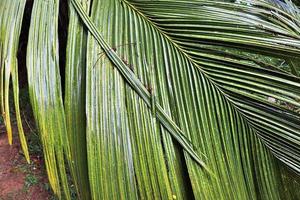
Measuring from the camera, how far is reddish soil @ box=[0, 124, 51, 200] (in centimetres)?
242

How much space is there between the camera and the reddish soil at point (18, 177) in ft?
7.95

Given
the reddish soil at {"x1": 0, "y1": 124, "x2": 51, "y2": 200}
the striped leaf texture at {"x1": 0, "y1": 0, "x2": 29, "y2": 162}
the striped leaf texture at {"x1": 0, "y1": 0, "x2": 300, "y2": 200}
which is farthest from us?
the reddish soil at {"x1": 0, "y1": 124, "x2": 51, "y2": 200}

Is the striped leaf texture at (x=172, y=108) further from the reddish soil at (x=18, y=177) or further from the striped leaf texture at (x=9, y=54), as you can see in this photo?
the reddish soil at (x=18, y=177)

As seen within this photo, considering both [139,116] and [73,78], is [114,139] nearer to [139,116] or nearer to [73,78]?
[139,116]

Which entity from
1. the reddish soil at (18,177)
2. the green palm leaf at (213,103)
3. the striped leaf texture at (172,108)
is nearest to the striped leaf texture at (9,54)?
the striped leaf texture at (172,108)

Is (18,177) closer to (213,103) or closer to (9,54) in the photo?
(9,54)

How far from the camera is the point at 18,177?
253 centimetres

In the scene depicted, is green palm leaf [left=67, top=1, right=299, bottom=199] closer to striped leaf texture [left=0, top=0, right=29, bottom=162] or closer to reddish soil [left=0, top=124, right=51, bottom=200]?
striped leaf texture [left=0, top=0, right=29, bottom=162]

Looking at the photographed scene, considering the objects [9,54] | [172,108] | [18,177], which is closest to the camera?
[172,108]

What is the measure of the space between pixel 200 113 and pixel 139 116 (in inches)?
5.9

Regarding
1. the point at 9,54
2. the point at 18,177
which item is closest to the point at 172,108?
the point at 9,54

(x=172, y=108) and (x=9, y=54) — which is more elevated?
(x=9, y=54)

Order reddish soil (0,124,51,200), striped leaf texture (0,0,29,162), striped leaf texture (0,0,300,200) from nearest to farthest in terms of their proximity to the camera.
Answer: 1. striped leaf texture (0,0,300,200)
2. striped leaf texture (0,0,29,162)
3. reddish soil (0,124,51,200)

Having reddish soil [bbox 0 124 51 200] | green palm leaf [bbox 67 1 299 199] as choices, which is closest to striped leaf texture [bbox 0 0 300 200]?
green palm leaf [bbox 67 1 299 199]
